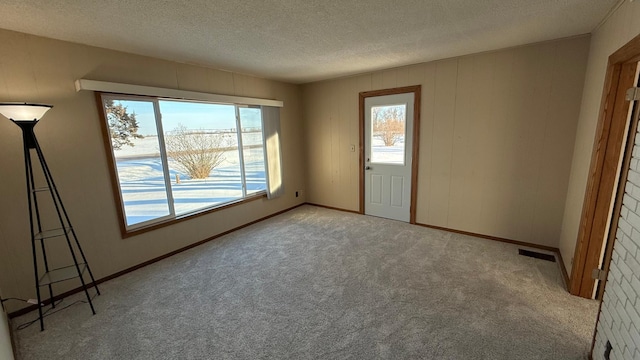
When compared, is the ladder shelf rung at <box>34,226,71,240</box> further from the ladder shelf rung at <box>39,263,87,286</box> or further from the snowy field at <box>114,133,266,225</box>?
the snowy field at <box>114,133,266,225</box>

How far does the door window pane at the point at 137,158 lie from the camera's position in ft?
8.85

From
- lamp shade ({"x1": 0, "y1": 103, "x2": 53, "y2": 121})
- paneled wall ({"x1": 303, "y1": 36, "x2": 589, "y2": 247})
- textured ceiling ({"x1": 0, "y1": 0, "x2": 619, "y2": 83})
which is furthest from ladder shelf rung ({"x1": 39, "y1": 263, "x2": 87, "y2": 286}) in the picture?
paneled wall ({"x1": 303, "y1": 36, "x2": 589, "y2": 247})

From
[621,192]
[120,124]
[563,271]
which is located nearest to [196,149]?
[120,124]

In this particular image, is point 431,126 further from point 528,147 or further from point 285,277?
point 285,277

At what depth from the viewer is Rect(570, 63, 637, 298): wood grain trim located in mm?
1817

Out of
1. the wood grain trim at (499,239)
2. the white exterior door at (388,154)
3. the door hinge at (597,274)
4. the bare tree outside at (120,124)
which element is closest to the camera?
the door hinge at (597,274)

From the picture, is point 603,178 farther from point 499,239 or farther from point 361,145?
point 361,145

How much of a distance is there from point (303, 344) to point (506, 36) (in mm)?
3243

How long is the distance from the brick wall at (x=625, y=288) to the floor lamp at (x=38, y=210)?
3.54m

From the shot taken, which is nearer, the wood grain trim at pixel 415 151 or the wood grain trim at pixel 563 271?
the wood grain trim at pixel 563 271

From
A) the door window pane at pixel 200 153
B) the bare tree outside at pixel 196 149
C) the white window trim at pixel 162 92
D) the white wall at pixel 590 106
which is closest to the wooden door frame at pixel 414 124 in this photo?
the white window trim at pixel 162 92

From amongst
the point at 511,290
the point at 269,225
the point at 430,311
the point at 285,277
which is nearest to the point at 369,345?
the point at 430,311

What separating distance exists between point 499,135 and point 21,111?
14.6ft

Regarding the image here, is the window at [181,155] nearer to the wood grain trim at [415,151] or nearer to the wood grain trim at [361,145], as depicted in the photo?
the wood grain trim at [361,145]
